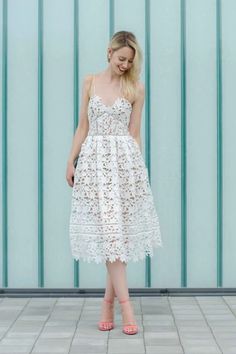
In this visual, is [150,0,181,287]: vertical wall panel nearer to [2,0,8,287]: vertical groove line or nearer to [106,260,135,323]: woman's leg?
[2,0,8,287]: vertical groove line

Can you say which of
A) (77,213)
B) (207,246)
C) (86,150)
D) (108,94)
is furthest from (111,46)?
(207,246)

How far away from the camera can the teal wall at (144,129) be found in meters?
6.05

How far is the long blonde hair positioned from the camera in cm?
481

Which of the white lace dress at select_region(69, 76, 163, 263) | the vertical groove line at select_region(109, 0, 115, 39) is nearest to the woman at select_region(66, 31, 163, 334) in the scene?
the white lace dress at select_region(69, 76, 163, 263)

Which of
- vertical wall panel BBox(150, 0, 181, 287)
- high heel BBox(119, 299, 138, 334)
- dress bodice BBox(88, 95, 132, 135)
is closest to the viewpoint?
high heel BBox(119, 299, 138, 334)

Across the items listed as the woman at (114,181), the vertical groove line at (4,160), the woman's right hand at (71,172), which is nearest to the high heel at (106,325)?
the woman at (114,181)

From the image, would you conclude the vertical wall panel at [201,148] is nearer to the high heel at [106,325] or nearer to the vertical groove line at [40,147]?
the vertical groove line at [40,147]

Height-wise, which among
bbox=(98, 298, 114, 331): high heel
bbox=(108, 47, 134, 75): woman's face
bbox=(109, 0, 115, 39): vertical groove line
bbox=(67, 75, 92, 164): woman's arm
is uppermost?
bbox=(109, 0, 115, 39): vertical groove line

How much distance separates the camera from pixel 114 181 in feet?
15.8

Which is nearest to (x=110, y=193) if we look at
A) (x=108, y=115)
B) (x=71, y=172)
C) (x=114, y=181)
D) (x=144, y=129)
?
(x=114, y=181)

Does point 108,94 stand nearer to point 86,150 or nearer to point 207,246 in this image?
point 86,150

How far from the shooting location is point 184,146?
6.05 m

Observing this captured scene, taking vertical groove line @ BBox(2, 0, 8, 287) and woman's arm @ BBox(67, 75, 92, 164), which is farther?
vertical groove line @ BBox(2, 0, 8, 287)

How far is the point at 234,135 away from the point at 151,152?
59 cm
